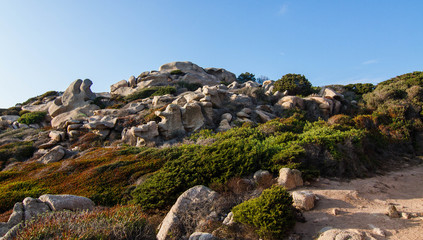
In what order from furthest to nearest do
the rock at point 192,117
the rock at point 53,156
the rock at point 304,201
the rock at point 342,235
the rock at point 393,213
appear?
the rock at point 192,117
the rock at point 53,156
the rock at point 304,201
the rock at point 393,213
the rock at point 342,235

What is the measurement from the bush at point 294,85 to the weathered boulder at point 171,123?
12.5m

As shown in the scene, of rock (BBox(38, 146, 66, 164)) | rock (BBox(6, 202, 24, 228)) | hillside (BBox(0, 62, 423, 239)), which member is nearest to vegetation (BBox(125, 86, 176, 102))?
hillside (BBox(0, 62, 423, 239))

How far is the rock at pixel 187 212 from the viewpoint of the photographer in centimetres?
546

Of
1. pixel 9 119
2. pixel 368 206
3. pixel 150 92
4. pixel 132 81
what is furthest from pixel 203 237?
pixel 132 81

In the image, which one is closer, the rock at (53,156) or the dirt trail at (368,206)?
the dirt trail at (368,206)

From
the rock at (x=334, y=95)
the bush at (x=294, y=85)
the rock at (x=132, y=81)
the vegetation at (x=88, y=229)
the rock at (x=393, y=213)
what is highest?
the rock at (x=132, y=81)

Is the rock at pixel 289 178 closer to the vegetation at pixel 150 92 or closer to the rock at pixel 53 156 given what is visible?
the rock at pixel 53 156

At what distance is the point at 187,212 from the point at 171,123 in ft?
40.5

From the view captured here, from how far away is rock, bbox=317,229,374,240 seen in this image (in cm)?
450

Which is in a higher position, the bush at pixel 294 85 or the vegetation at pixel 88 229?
the bush at pixel 294 85

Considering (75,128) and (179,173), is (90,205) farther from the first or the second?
(75,128)

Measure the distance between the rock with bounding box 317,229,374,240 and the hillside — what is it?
0.70 m

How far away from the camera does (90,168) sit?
34.7 ft

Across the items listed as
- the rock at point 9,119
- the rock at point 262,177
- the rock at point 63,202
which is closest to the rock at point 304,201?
the rock at point 262,177
